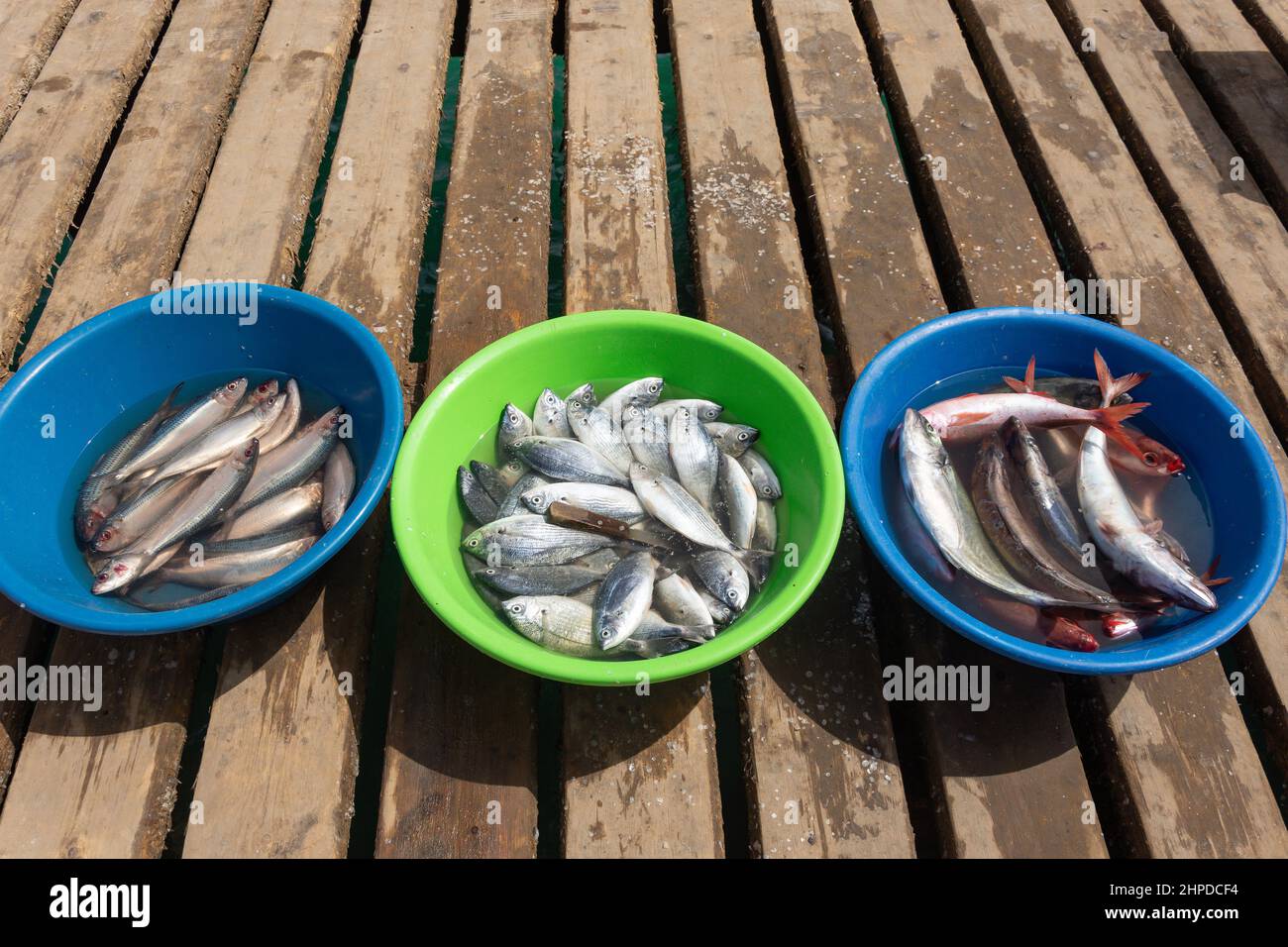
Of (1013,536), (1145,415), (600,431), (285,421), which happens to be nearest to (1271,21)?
(1145,415)

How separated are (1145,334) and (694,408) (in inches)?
58.1

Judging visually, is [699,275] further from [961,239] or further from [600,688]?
[600,688]

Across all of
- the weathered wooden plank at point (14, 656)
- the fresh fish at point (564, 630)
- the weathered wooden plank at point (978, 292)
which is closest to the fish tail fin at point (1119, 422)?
the weathered wooden plank at point (978, 292)

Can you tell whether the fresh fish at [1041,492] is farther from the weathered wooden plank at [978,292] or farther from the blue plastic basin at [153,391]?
the blue plastic basin at [153,391]

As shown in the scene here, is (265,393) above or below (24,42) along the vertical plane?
below

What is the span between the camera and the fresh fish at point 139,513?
6.66ft

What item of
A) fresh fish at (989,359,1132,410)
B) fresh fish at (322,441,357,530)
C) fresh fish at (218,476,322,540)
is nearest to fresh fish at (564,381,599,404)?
fresh fish at (322,441,357,530)

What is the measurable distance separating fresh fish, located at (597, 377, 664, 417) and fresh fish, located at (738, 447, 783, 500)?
289 mm

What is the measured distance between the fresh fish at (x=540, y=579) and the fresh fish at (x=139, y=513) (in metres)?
0.83

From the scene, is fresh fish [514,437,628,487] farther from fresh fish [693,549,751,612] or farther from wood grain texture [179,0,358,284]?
wood grain texture [179,0,358,284]

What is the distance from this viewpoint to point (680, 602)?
1927 mm

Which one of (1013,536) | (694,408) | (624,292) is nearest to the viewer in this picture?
(1013,536)

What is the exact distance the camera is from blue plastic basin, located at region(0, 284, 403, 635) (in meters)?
1.83

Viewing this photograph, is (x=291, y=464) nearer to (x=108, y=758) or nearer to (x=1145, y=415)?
(x=108, y=758)
